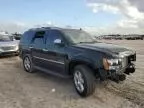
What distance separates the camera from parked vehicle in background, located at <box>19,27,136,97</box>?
6375 millimetres

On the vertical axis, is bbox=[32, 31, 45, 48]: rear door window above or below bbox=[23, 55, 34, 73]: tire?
above

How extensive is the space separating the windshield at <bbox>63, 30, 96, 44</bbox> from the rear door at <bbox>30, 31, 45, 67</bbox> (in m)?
1.22

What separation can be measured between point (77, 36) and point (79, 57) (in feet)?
4.98

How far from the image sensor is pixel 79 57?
6.84 metres

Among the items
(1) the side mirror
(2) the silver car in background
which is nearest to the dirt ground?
(1) the side mirror

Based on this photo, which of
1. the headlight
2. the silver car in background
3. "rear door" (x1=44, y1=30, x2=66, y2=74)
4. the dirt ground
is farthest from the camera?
the silver car in background

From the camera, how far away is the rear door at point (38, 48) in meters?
8.95

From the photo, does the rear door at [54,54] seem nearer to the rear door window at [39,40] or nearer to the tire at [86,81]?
the rear door window at [39,40]

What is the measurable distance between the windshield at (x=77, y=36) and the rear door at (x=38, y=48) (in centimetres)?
122

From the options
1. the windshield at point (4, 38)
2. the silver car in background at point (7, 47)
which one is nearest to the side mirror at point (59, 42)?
the silver car in background at point (7, 47)

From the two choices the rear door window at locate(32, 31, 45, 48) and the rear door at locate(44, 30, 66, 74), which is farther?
the rear door window at locate(32, 31, 45, 48)

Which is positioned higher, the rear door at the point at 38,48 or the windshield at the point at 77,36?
the windshield at the point at 77,36

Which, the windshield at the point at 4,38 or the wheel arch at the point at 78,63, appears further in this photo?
the windshield at the point at 4,38

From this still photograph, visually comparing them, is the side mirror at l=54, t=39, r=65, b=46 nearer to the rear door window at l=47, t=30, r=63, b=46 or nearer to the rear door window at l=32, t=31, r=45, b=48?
the rear door window at l=47, t=30, r=63, b=46
